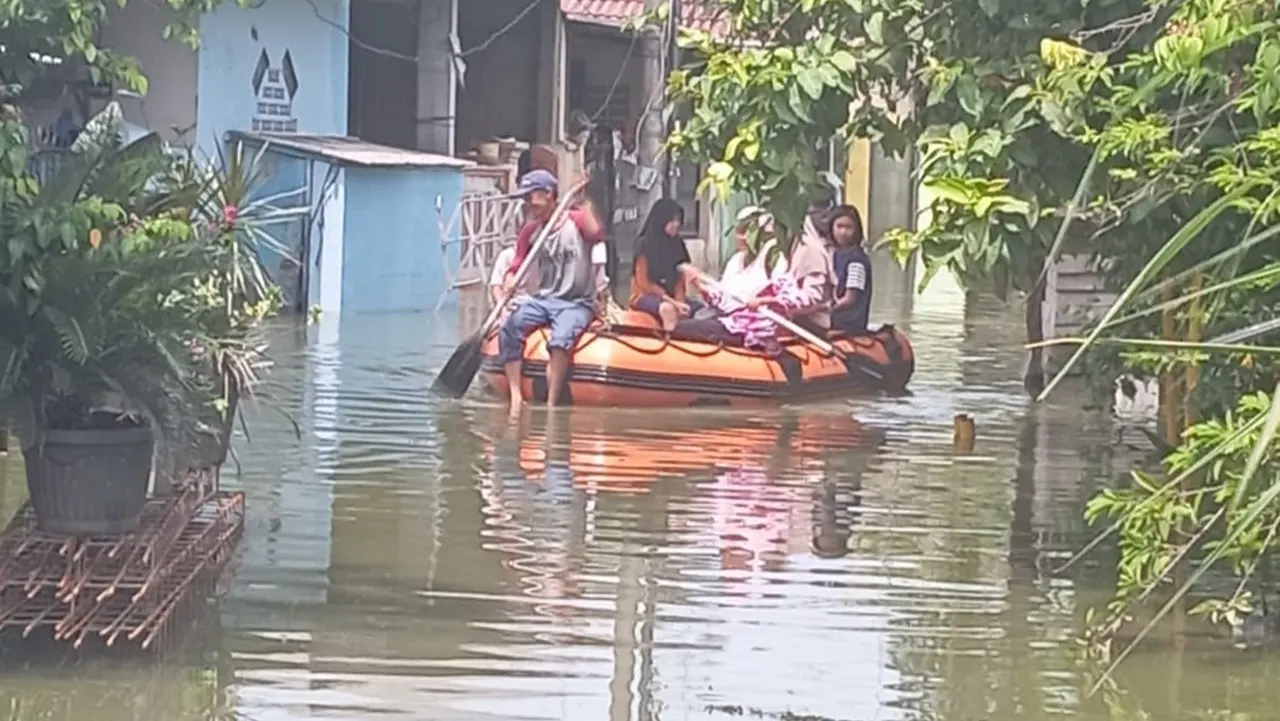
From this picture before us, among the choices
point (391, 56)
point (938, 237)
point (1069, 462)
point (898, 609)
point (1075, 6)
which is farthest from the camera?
point (391, 56)

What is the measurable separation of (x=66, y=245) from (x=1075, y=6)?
3.50 metres

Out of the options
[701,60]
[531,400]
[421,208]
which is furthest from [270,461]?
[421,208]

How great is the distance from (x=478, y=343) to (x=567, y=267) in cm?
77

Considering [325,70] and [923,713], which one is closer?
[923,713]

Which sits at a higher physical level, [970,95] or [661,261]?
[970,95]

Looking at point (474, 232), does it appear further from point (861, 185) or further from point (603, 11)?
point (861, 185)

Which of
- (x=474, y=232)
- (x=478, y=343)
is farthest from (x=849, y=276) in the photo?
(x=474, y=232)

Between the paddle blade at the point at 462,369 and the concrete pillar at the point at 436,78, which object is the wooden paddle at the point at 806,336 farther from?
the concrete pillar at the point at 436,78

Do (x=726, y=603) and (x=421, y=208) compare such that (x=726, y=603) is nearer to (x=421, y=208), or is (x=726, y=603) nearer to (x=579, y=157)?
(x=421, y=208)

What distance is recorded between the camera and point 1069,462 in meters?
11.6

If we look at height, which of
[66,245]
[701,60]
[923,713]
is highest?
[701,60]

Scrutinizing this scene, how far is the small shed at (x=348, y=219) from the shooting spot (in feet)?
62.3

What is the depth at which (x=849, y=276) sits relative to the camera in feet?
47.7

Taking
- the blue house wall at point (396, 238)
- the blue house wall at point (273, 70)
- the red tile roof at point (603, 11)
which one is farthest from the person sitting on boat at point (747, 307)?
the red tile roof at point (603, 11)
